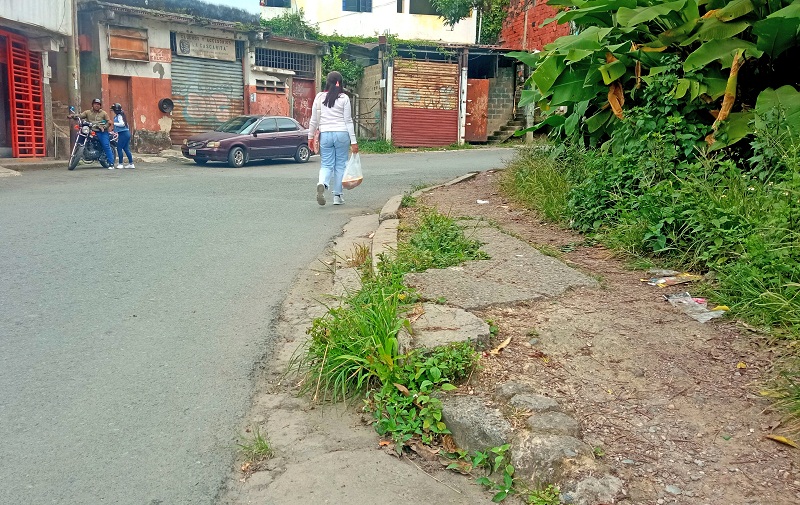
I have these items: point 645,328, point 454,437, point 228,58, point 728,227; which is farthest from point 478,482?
point 228,58

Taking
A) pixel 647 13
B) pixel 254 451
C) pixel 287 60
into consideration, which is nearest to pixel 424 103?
pixel 287 60

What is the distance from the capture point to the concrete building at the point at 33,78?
17703 millimetres

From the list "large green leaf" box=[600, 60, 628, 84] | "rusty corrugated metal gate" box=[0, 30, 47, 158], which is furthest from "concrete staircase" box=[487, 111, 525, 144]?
"large green leaf" box=[600, 60, 628, 84]

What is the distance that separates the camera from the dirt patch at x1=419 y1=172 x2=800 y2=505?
9.14ft

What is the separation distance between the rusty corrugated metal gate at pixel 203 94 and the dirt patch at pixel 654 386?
823 inches

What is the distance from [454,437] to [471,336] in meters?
0.76

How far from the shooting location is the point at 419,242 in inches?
241

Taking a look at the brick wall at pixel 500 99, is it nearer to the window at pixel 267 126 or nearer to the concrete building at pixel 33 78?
the window at pixel 267 126

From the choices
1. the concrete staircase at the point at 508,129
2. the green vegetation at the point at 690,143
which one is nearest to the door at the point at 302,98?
the concrete staircase at the point at 508,129

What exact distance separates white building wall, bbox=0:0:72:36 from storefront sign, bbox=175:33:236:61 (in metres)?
4.51

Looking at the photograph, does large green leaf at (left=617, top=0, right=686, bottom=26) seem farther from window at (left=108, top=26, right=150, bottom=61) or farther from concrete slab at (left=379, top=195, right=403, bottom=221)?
window at (left=108, top=26, right=150, bottom=61)

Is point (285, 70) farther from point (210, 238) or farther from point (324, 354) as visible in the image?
point (324, 354)

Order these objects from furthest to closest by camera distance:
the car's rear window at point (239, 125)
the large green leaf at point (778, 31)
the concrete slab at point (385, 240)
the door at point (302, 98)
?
the door at point (302, 98)
the car's rear window at point (239, 125)
the concrete slab at point (385, 240)
the large green leaf at point (778, 31)

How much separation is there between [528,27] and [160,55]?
14391 mm
